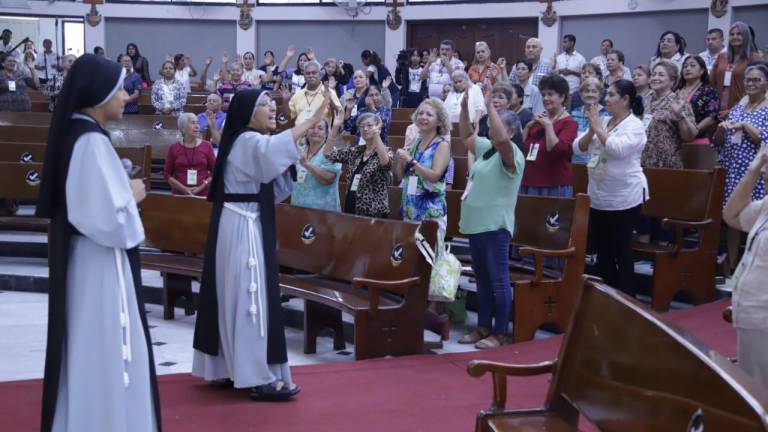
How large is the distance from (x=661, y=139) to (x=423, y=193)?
2.07m

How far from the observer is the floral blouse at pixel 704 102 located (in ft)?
22.3

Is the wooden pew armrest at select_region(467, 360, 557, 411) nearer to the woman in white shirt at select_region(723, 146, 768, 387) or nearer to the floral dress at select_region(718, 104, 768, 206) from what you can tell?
the woman in white shirt at select_region(723, 146, 768, 387)

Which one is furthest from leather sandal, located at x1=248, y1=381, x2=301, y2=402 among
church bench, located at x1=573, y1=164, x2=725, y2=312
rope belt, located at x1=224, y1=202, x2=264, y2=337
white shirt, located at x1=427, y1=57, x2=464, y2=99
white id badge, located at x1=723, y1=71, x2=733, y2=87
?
white shirt, located at x1=427, y1=57, x2=464, y2=99

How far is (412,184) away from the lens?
5719 mm

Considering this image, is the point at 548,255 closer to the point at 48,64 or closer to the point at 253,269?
the point at 253,269

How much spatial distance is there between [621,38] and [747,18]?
92.7 inches

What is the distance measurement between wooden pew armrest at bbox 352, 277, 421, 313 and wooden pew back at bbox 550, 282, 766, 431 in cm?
193

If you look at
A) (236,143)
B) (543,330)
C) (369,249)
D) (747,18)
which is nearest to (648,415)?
(236,143)

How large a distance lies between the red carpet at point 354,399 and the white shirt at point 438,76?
22.4ft

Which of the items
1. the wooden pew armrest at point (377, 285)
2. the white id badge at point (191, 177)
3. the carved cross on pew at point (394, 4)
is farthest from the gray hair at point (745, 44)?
the carved cross on pew at point (394, 4)

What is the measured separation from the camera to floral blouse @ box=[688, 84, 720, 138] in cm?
679

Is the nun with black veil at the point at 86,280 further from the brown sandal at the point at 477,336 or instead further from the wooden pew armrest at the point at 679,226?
the wooden pew armrest at the point at 679,226

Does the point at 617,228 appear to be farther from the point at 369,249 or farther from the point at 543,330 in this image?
the point at 369,249

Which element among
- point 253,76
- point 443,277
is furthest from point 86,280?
point 253,76
